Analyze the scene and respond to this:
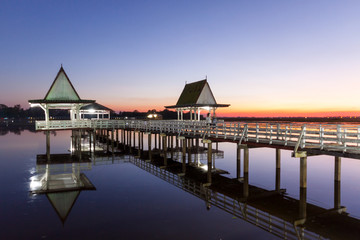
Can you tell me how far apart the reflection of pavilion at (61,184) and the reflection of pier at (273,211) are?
666cm

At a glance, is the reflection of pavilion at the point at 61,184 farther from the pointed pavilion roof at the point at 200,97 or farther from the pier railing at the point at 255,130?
the pointed pavilion roof at the point at 200,97

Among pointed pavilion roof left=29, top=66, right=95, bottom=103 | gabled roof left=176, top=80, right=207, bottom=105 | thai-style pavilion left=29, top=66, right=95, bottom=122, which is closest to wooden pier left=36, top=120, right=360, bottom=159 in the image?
thai-style pavilion left=29, top=66, right=95, bottom=122

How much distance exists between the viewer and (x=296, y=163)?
3089 centimetres

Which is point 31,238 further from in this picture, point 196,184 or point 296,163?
point 296,163

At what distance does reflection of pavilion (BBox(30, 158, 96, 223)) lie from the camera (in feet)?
52.9

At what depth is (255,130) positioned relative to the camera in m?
19.6

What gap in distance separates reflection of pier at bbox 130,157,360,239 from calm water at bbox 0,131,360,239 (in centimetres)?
39

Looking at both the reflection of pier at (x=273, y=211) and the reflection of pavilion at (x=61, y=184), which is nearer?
the reflection of pier at (x=273, y=211)

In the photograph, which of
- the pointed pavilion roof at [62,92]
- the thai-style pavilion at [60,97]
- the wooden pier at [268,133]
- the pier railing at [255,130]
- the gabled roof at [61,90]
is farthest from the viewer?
the gabled roof at [61,90]

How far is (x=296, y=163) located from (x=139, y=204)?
20997mm

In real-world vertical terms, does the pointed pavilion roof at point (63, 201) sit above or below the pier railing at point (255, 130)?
below

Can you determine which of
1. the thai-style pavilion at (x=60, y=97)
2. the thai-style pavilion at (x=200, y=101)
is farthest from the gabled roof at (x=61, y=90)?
the thai-style pavilion at (x=200, y=101)

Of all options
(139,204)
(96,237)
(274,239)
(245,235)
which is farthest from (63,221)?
(274,239)

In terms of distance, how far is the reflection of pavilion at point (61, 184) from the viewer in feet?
52.9
